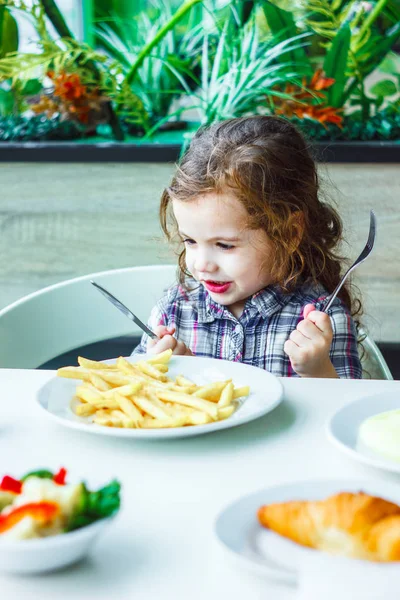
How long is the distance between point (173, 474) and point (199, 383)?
0.29 meters

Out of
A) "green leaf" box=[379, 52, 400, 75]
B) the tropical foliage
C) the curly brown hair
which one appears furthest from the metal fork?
"green leaf" box=[379, 52, 400, 75]

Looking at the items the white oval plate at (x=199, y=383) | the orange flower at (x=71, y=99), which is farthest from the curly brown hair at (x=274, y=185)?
the orange flower at (x=71, y=99)

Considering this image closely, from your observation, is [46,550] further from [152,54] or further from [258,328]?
[152,54]

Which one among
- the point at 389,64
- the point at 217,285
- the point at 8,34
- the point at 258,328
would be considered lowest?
the point at 258,328

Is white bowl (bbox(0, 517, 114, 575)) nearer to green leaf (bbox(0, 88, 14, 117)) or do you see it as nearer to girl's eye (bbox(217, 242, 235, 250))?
girl's eye (bbox(217, 242, 235, 250))

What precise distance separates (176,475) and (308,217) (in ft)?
2.65

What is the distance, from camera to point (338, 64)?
2.56m

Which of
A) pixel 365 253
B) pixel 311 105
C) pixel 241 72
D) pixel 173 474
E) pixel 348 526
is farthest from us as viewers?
pixel 311 105

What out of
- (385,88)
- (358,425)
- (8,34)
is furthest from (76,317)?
(385,88)

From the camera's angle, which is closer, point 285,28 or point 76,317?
point 76,317

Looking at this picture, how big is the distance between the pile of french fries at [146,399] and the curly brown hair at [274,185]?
48 cm

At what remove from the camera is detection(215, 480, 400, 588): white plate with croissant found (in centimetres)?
43

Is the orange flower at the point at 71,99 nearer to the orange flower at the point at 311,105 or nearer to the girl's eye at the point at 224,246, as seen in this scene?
the orange flower at the point at 311,105

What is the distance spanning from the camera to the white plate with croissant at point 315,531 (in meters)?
0.43
